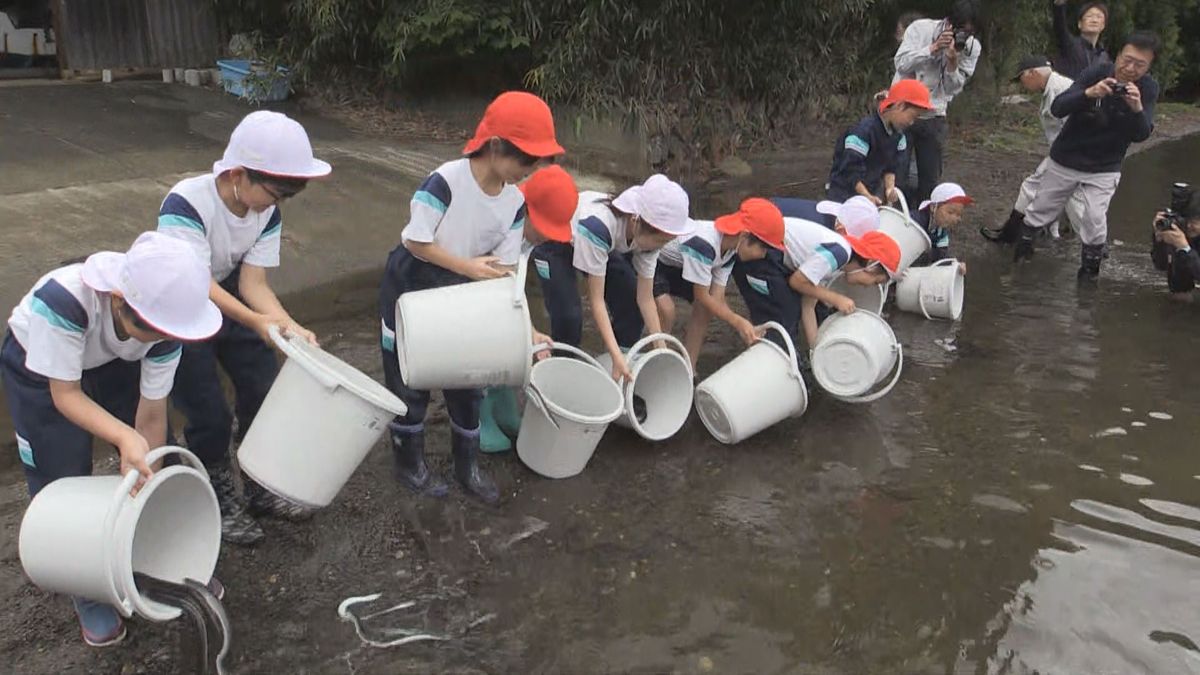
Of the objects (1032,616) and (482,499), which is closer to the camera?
(1032,616)

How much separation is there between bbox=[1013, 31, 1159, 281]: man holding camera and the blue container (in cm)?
719

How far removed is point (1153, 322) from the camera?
19.2 ft

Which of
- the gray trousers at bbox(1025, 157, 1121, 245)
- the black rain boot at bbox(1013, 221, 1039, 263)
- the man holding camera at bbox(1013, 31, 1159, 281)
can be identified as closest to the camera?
the man holding camera at bbox(1013, 31, 1159, 281)

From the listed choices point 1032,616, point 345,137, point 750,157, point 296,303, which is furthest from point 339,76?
point 1032,616

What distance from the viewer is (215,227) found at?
2.89 m

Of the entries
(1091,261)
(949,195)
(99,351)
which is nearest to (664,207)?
(99,351)

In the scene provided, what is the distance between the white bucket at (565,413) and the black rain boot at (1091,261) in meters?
4.28

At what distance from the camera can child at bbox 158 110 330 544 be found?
108 inches

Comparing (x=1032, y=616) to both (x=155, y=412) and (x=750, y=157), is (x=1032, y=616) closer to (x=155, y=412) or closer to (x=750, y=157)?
(x=155, y=412)

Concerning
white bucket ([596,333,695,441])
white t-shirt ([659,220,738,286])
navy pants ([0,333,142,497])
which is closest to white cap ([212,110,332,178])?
navy pants ([0,333,142,497])

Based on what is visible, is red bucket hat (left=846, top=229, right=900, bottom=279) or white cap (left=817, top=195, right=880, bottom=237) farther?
white cap (left=817, top=195, right=880, bottom=237)

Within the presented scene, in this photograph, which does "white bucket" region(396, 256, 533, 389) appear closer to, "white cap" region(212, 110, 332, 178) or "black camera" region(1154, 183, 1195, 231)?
"white cap" region(212, 110, 332, 178)

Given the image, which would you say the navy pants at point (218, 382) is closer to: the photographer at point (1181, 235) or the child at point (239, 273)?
the child at point (239, 273)

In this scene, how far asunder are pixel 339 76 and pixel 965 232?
6.44 meters
